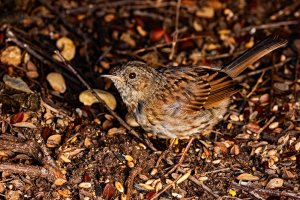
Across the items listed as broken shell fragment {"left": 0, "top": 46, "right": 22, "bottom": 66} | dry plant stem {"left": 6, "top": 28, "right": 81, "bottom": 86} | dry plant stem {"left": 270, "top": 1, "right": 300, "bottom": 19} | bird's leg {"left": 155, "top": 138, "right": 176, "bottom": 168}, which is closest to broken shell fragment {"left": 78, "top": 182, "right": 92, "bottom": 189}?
bird's leg {"left": 155, "top": 138, "right": 176, "bottom": 168}

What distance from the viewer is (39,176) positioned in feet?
15.8

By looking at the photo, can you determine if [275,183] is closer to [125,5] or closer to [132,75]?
[132,75]

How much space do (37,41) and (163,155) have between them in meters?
1.95

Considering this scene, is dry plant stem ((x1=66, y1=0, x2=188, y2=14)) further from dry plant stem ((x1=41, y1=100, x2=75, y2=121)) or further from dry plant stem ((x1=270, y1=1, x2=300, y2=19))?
dry plant stem ((x1=41, y1=100, x2=75, y2=121))

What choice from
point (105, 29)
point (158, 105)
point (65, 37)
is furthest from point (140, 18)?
point (158, 105)

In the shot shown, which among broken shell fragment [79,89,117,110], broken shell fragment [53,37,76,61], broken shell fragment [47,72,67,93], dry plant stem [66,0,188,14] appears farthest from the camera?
dry plant stem [66,0,188,14]

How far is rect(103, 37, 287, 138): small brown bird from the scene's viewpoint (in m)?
5.05

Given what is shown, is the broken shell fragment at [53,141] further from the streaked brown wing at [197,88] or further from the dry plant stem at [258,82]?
the dry plant stem at [258,82]

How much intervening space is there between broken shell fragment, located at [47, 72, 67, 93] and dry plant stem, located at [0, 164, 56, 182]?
1109 mm

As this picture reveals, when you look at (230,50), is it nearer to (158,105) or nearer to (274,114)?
(274,114)

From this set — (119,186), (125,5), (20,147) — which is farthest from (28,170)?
(125,5)

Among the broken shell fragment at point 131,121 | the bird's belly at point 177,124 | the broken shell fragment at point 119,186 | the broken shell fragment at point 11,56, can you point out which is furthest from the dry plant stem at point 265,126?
the broken shell fragment at point 11,56

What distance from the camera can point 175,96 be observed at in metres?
5.15

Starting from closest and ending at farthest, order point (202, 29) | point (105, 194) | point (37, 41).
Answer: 1. point (105, 194)
2. point (37, 41)
3. point (202, 29)
